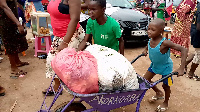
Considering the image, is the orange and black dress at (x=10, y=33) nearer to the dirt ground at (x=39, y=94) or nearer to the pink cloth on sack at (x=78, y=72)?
the dirt ground at (x=39, y=94)

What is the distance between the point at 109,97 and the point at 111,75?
0.26m

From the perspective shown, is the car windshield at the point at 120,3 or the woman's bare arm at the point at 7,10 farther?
the car windshield at the point at 120,3

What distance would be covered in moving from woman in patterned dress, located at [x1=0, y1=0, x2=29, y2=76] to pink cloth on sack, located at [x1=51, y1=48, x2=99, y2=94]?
251 centimetres

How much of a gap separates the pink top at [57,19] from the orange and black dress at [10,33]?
1792 mm

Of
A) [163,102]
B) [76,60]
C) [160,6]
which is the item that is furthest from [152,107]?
[160,6]

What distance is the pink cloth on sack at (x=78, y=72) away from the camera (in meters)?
2.06

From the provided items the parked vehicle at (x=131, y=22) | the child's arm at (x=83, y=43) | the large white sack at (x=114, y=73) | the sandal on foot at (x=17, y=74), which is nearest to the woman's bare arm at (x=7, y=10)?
the sandal on foot at (x=17, y=74)

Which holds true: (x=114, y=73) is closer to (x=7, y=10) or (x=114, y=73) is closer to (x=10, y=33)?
(x=7, y=10)

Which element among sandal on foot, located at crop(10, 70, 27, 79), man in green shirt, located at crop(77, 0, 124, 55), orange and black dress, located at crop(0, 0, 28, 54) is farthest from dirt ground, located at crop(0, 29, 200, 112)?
man in green shirt, located at crop(77, 0, 124, 55)

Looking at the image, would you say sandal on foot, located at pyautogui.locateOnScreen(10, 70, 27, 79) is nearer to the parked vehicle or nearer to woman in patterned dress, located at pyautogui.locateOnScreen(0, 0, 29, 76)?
woman in patterned dress, located at pyautogui.locateOnScreen(0, 0, 29, 76)

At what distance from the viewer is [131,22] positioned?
6.62m

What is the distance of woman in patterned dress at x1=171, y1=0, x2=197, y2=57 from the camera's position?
5.35 m

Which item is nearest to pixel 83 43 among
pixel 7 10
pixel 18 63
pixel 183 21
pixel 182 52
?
pixel 182 52

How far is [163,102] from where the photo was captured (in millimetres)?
3418
